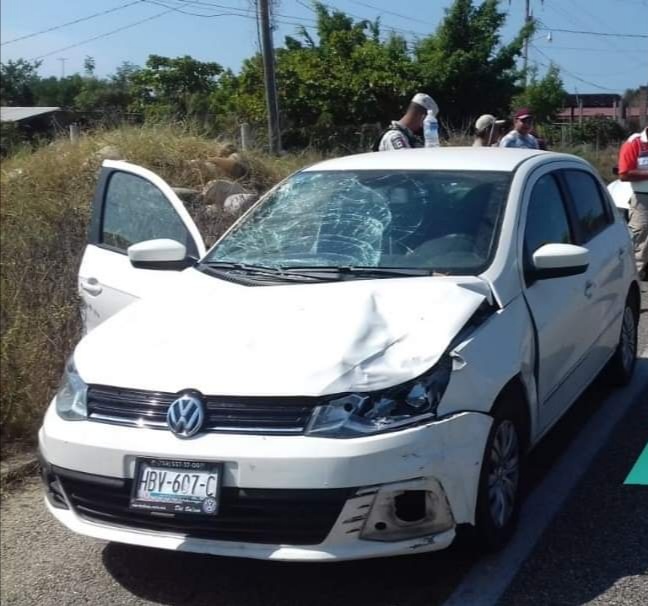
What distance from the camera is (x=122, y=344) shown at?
13.5 feet

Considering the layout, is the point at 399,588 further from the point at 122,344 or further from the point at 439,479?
the point at 122,344

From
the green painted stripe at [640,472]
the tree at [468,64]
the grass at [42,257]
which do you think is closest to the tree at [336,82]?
the tree at [468,64]

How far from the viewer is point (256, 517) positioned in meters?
3.54

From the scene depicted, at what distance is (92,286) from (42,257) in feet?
4.27

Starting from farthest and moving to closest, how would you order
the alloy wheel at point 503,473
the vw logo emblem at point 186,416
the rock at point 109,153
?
the rock at point 109,153
the alloy wheel at point 503,473
the vw logo emblem at point 186,416

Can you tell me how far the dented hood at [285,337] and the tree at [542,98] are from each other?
928 inches

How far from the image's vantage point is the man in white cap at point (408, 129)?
8422 mm

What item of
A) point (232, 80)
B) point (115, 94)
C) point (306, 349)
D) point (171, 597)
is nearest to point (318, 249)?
point (306, 349)

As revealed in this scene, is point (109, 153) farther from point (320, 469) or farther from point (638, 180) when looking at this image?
point (320, 469)

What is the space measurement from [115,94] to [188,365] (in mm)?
15368

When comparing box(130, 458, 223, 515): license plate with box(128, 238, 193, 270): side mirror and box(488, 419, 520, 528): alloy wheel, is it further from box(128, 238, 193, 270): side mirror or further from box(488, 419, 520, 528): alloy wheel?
box(128, 238, 193, 270): side mirror

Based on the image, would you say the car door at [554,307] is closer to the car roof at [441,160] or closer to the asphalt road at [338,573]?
the car roof at [441,160]

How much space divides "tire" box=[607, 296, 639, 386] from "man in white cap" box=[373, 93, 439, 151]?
104 inches

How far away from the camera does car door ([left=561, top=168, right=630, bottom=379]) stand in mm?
5504
